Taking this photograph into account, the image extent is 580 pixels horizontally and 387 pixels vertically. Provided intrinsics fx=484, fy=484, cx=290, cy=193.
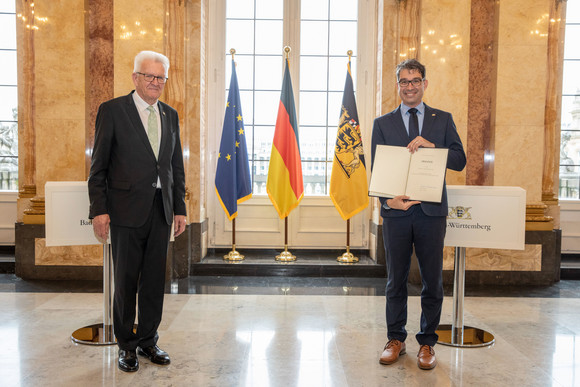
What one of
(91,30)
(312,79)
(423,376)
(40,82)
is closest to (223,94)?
(312,79)

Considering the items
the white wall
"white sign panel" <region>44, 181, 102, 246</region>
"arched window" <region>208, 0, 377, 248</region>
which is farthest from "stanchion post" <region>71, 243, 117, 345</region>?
the white wall

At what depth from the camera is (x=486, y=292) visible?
4738 millimetres

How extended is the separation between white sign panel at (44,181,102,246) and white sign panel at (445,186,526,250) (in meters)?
2.42

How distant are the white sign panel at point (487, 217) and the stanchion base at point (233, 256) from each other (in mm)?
2930

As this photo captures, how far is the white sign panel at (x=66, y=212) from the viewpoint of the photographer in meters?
3.16

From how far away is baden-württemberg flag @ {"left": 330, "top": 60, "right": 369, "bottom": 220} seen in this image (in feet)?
17.8

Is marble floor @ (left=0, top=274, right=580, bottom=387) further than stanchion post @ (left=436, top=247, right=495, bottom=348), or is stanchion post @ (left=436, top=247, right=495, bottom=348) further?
stanchion post @ (left=436, top=247, right=495, bottom=348)

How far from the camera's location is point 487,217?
321 centimetres

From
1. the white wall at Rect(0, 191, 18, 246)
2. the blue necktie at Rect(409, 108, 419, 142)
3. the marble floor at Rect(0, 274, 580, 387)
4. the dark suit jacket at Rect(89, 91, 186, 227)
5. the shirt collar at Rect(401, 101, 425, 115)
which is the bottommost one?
the marble floor at Rect(0, 274, 580, 387)

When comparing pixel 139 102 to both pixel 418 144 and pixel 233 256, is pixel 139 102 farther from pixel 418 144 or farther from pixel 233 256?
pixel 233 256

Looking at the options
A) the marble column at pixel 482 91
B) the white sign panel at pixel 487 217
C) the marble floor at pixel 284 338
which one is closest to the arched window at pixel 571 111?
the marble column at pixel 482 91

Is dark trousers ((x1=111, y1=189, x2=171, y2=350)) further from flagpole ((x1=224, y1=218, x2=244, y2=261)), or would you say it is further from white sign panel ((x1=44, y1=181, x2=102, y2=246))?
flagpole ((x1=224, y1=218, x2=244, y2=261))

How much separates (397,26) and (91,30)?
327cm

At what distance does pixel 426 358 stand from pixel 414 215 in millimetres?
846
